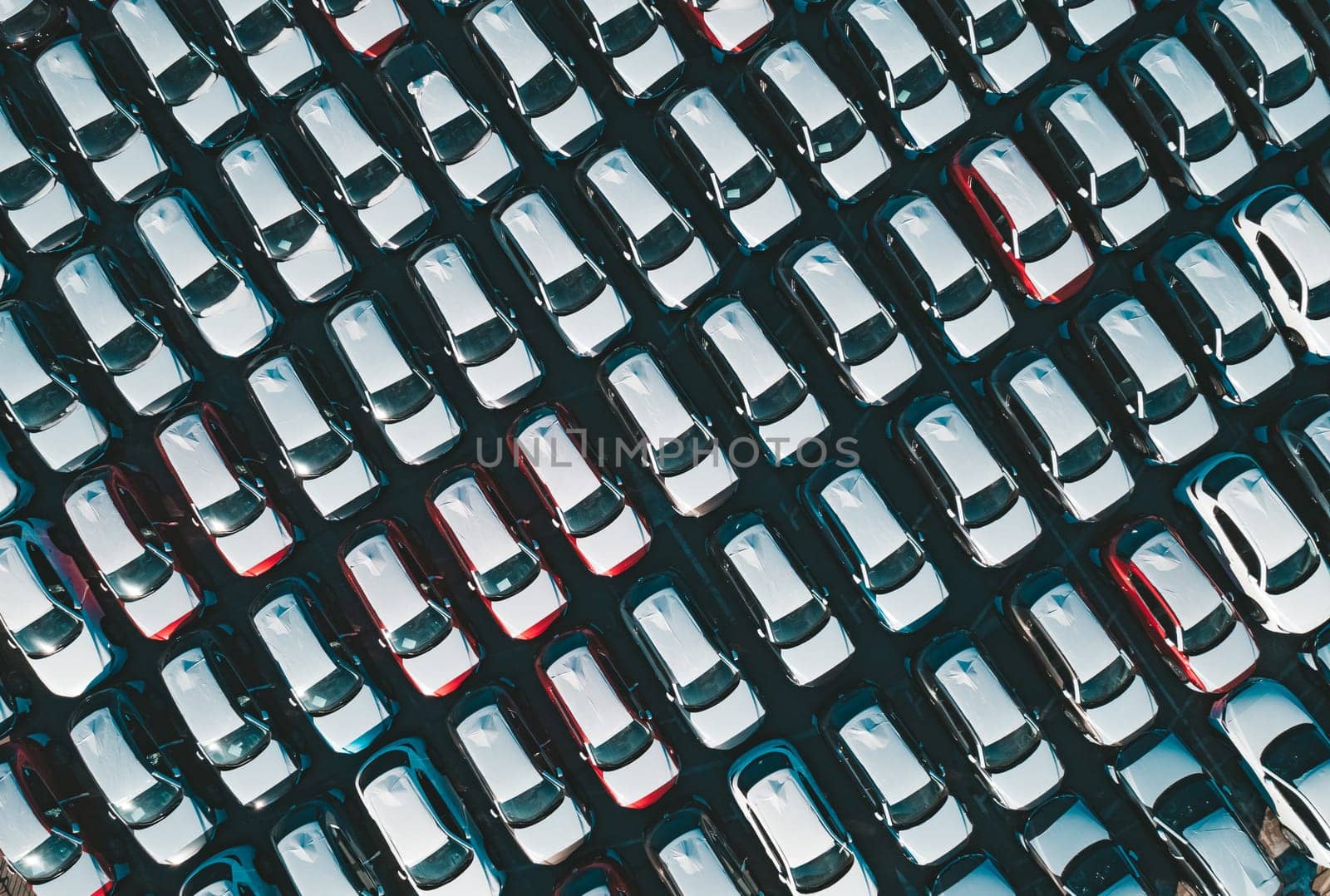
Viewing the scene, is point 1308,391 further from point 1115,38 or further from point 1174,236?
point 1115,38

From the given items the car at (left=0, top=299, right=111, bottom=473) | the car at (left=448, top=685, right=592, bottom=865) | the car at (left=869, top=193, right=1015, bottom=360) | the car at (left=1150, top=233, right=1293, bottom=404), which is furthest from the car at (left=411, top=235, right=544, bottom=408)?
the car at (left=1150, top=233, right=1293, bottom=404)

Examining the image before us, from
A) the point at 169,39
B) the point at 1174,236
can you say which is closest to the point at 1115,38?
the point at 1174,236

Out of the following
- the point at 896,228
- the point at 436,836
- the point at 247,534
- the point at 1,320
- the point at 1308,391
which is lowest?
the point at 1308,391

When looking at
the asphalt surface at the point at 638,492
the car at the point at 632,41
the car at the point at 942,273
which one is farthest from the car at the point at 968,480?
the car at the point at 632,41

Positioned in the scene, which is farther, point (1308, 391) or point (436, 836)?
point (1308, 391)

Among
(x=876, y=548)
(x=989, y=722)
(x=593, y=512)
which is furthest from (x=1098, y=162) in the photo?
(x=593, y=512)

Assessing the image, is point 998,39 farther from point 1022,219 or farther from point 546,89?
point 546,89
